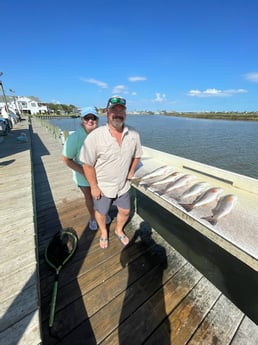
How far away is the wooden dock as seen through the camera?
1.29 m

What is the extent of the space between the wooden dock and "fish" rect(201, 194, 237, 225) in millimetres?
845

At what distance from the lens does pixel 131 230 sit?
2.48m

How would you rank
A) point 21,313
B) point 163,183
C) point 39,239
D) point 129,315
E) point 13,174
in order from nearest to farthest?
point 21,313 < point 129,315 < point 163,183 < point 39,239 < point 13,174

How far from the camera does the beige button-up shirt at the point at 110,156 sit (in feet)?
5.12

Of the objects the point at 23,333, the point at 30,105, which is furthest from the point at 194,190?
the point at 30,105

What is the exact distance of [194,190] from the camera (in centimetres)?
180

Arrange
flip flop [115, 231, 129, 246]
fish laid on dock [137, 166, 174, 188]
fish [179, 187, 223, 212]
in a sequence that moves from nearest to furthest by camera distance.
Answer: fish [179, 187, 223, 212] < fish laid on dock [137, 166, 174, 188] < flip flop [115, 231, 129, 246]

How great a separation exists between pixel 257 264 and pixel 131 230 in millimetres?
1699

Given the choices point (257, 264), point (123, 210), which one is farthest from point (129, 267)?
point (257, 264)

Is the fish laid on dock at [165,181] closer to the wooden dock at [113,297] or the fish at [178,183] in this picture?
the fish at [178,183]

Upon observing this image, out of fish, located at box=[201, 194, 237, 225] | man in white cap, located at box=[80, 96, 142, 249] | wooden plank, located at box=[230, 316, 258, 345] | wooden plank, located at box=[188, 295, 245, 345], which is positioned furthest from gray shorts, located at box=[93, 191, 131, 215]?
wooden plank, located at box=[230, 316, 258, 345]

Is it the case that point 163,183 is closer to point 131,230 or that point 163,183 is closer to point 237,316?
point 131,230

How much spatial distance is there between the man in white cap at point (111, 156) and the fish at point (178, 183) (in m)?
0.43

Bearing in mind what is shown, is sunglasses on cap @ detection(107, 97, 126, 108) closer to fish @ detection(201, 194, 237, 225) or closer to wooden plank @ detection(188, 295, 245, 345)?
fish @ detection(201, 194, 237, 225)
